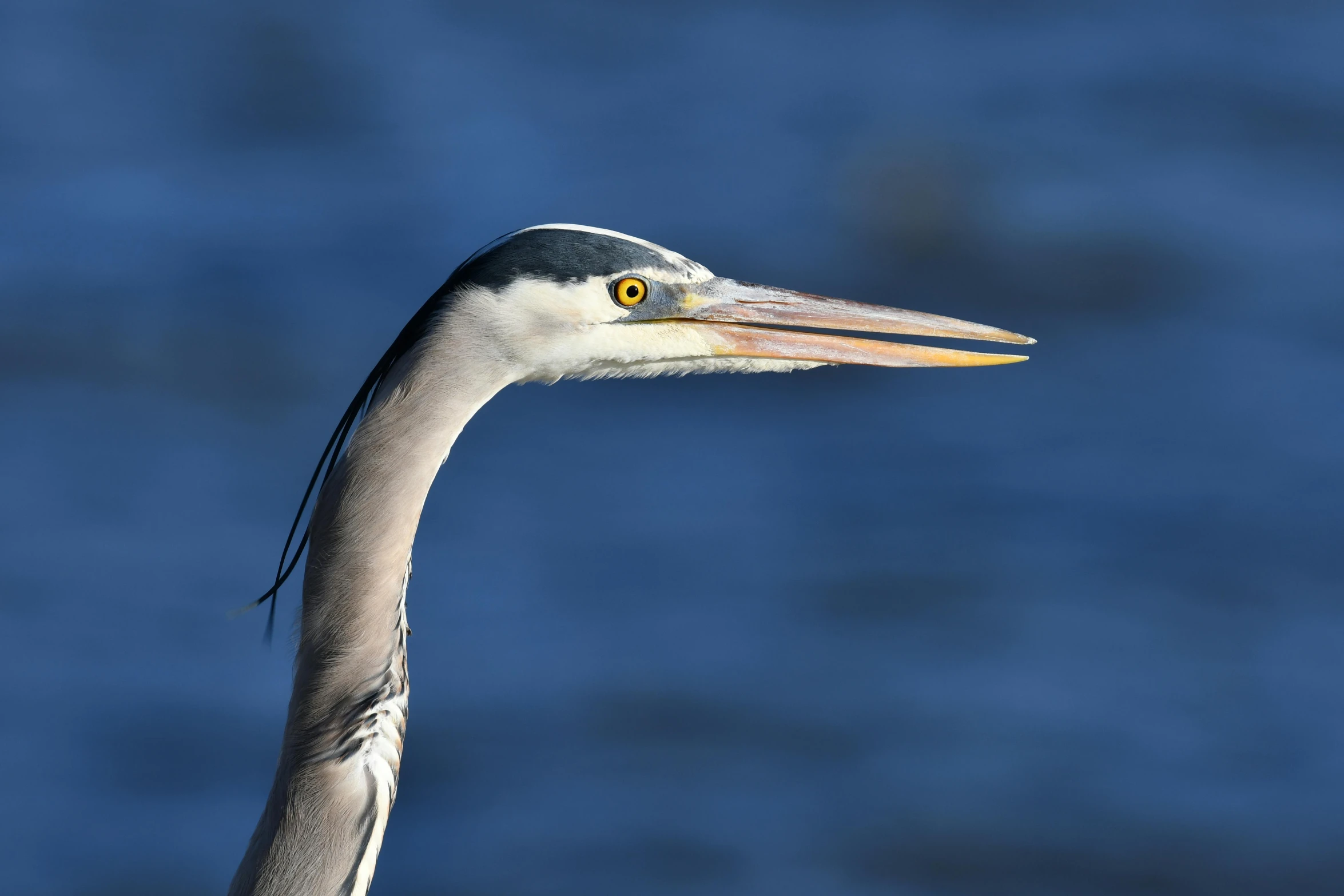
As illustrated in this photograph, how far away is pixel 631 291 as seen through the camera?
229cm

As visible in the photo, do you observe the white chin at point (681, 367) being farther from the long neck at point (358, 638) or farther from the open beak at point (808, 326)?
the long neck at point (358, 638)

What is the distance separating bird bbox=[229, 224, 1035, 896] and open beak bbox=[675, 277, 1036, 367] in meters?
0.07

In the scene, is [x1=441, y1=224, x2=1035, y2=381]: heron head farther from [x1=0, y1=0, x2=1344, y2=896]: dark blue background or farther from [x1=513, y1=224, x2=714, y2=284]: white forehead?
[x1=0, y1=0, x2=1344, y2=896]: dark blue background

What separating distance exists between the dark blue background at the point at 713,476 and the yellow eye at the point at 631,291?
282 cm

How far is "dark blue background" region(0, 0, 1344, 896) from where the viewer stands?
4.95 meters

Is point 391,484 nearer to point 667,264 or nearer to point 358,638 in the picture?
point 358,638

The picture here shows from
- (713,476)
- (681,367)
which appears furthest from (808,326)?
(713,476)

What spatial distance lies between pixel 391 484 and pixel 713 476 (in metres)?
3.84

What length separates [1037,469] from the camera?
19.9ft

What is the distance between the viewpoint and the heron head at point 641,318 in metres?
2.16

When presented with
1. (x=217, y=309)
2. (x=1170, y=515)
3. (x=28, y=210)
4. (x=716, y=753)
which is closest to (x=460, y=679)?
(x=716, y=753)

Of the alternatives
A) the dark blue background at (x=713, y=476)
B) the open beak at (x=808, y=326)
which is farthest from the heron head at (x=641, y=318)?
the dark blue background at (x=713, y=476)

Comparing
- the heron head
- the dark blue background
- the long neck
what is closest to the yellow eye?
the heron head

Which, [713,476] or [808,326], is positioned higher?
[713,476]
